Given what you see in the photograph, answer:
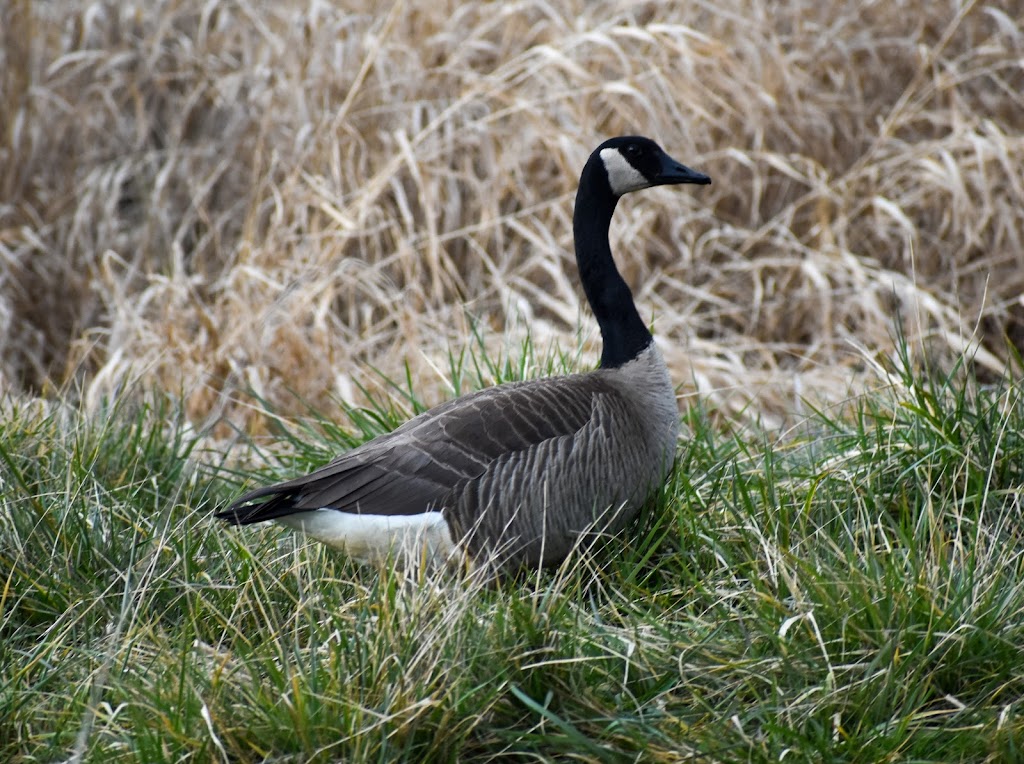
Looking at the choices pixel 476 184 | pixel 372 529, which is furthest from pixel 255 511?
pixel 476 184

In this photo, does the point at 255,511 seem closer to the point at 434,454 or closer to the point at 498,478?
the point at 434,454

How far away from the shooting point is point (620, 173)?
13.5ft

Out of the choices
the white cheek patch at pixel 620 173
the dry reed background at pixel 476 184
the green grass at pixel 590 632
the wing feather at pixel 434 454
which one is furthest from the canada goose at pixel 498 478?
the dry reed background at pixel 476 184

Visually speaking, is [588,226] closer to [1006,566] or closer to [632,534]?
[632,534]

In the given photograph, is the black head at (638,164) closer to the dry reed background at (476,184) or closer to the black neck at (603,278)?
the black neck at (603,278)

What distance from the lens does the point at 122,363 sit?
5.58 m

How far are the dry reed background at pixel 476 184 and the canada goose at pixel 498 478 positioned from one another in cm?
168

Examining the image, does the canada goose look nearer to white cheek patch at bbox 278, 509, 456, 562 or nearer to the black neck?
white cheek patch at bbox 278, 509, 456, 562

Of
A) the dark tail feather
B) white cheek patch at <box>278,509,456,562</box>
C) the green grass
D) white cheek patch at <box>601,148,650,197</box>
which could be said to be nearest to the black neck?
white cheek patch at <box>601,148,650,197</box>

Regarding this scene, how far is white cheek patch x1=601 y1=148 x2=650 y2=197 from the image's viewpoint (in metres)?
4.08

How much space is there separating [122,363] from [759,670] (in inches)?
146

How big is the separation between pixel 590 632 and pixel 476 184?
147 inches

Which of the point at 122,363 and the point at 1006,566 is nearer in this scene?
the point at 1006,566

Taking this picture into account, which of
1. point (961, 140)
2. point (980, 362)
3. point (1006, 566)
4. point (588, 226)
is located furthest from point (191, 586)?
point (961, 140)
